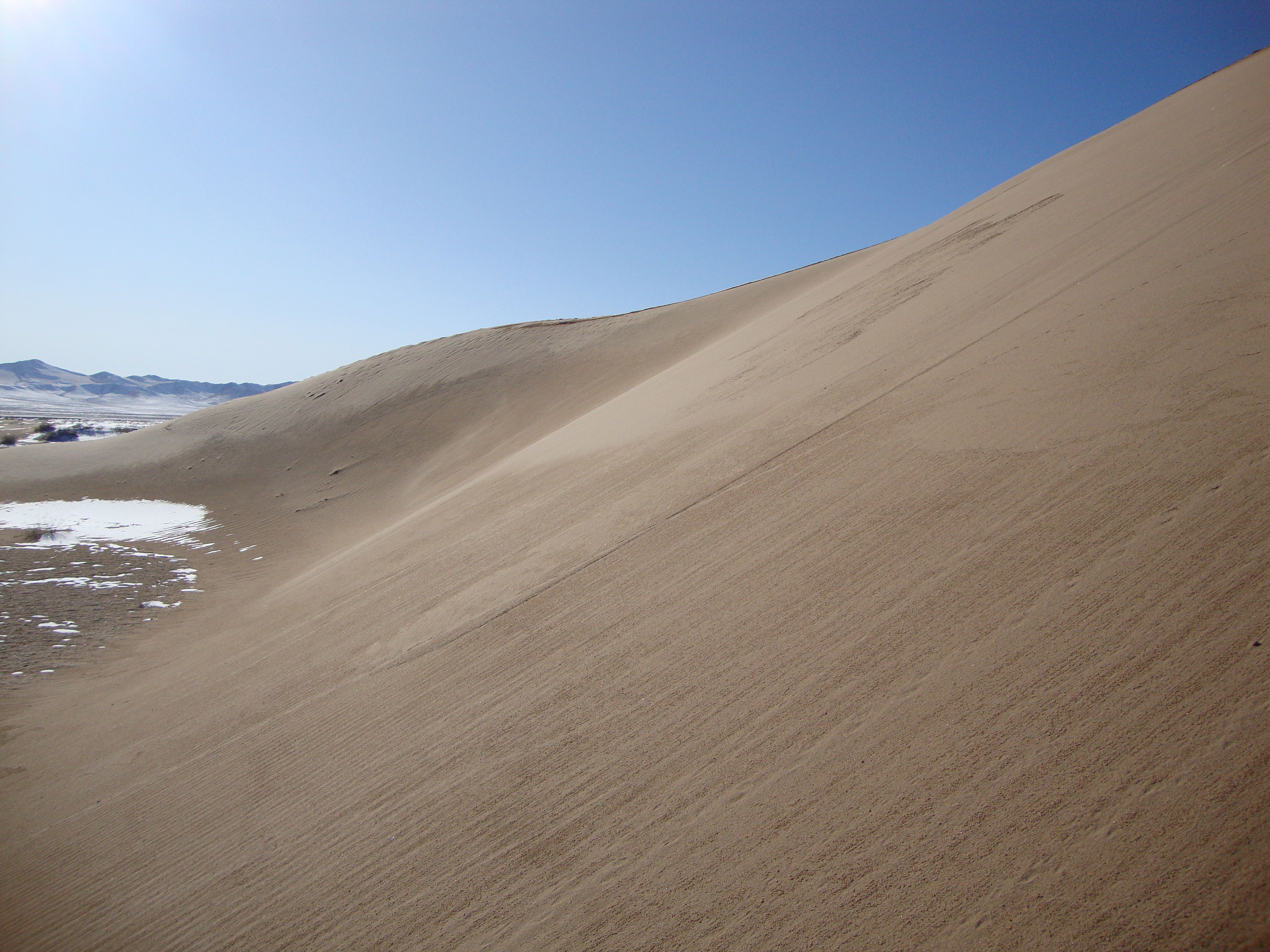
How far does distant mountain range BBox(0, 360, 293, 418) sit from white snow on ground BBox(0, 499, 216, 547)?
68563mm

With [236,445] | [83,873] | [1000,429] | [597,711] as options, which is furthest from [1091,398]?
[236,445]

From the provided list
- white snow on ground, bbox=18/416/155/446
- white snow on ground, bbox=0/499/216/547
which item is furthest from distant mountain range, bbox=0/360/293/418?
white snow on ground, bbox=0/499/216/547

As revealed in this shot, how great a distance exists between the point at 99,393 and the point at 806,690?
16893cm

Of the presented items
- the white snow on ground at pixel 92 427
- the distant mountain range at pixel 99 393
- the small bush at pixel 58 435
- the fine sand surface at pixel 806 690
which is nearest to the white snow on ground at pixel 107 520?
the fine sand surface at pixel 806 690

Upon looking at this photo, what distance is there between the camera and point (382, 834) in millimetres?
3432

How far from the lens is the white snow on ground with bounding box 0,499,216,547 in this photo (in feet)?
43.2

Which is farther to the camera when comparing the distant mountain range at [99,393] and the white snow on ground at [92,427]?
the distant mountain range at [99,393]

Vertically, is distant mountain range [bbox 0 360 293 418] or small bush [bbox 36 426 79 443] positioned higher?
distant mountain range [bbox 0 360 293 418]

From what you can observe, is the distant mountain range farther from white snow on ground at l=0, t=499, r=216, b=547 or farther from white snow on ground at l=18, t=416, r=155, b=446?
white snow on ground at l=0, t=499, r=216, b=547

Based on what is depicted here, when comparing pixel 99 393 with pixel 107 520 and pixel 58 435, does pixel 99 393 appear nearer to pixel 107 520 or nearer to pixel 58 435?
pixel 58 435

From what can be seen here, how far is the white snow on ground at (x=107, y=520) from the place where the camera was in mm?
13156

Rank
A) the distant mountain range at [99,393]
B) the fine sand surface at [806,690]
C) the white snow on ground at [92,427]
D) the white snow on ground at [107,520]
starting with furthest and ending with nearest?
→ the distant mountain range at [99,393] → the white snow on ground at [92,427] → the white snow on ground at [107,520] → the fine sand surface at [806,690]

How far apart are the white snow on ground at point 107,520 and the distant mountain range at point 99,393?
225 feet

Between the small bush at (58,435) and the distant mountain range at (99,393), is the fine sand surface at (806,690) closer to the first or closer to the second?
the small bush at (58,435)
